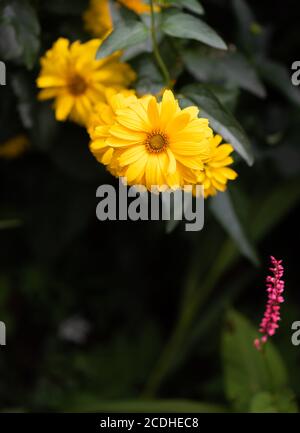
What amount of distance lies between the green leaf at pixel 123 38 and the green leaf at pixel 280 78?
37 centimetres

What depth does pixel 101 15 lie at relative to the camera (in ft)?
3.32

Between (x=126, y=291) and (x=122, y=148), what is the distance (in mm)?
Answer: 887

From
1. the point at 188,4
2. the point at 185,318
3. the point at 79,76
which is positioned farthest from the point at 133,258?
the point at 188,4

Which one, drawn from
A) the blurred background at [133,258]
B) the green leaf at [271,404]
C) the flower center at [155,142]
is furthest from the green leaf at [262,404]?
the flower center at [155,142]

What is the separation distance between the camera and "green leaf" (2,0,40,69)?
37.1 inches

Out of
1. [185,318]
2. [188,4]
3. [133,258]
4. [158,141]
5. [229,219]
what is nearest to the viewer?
[158,141]

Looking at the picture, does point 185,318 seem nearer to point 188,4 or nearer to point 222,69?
point 222,69

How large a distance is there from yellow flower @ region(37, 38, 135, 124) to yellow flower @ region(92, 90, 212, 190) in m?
0.19

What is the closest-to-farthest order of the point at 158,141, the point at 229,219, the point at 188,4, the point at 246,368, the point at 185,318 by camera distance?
the point at 158,141, the point at 188,4, the point at 229,219, the point at 246,368, the point at 185,318

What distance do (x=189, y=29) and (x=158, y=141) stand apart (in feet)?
0.66

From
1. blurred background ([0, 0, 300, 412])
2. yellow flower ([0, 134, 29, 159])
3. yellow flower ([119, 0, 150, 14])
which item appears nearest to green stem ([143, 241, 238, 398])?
blurred background ([0, 0, 300, 412])

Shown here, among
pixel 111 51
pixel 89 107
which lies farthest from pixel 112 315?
pixel 111 51
